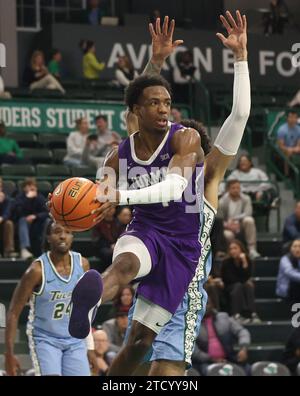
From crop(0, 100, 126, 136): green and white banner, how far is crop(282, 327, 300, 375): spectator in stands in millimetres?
5135

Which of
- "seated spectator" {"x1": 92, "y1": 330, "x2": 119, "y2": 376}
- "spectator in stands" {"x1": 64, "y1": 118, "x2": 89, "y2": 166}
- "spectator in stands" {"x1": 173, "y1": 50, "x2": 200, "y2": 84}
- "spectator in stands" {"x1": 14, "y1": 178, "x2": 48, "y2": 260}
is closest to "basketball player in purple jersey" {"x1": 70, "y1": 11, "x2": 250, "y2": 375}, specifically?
"seated spectator" {"x1": 92, "y1": 330, "x2": 119, "y2": 376}

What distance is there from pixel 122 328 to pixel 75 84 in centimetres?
731

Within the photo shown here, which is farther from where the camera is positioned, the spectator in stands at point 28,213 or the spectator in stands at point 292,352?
the spectator in stands at point 28,213

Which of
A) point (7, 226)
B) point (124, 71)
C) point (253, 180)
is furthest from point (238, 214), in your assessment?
point (124, 71)

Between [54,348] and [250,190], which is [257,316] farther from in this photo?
[54,348]

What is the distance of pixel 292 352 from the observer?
1288 centimetres

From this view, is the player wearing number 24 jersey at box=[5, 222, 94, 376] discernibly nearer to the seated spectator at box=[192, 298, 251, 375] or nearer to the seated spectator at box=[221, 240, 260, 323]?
the seated spectator at box=[192, 298, 251, 375]

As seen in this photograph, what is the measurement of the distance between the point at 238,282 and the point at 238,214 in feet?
5.23

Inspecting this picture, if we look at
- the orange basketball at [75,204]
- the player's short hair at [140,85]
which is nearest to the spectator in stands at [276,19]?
the player's short hair at [140,85]

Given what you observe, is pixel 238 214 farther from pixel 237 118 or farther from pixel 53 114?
pixel 237 118

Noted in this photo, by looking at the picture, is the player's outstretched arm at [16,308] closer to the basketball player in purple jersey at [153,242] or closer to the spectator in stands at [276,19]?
the basketball player in purple jersey at [153,242]

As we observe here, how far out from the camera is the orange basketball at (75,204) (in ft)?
21.3

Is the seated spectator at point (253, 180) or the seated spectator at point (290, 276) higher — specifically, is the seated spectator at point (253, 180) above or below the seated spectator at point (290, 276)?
above

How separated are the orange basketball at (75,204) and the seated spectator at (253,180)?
30.7 ft
